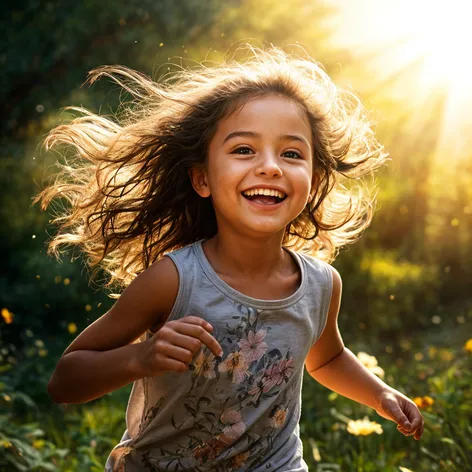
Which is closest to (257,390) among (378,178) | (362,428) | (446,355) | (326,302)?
(326,302)

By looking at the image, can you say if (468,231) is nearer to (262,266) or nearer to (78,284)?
(78,284)

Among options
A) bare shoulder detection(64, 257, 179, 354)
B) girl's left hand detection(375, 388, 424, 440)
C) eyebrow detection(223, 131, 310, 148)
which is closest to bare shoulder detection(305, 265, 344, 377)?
girl's left hand detection(375, 388, 424, 440)

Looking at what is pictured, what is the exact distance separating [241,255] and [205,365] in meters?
0.33

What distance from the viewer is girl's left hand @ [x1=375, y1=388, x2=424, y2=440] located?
2266mm

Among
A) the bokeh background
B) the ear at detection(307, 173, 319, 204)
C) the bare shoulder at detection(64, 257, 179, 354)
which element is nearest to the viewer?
the bare shoulder at detection(64, 257, 179, 354)

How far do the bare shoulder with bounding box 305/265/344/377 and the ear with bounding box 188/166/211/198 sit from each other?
0.45 meters

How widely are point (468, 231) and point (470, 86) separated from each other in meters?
1.41

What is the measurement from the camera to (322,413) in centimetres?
373

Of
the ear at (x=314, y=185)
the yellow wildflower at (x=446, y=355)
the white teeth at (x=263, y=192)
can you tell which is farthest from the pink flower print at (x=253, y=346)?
the yellow wildflower at (x=446, y=355)

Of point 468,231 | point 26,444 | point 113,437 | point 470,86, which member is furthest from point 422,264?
point 26,444

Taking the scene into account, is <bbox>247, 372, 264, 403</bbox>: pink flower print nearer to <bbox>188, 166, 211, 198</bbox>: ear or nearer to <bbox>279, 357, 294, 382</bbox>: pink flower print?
<bbox>279, 357, 294, 382</bbox>: pink flower print

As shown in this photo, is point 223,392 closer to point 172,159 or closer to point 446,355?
point 172,159

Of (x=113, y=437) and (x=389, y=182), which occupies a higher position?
(x=113, y=437)

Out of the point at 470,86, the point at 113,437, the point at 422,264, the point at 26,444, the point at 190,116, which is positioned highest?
the point at 190,116
